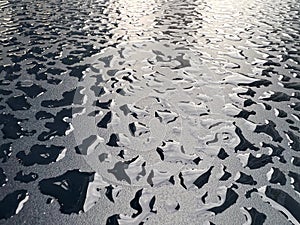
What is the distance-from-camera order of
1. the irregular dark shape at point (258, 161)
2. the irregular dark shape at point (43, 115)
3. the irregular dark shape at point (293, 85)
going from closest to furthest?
the irregular dark shape at point (258, 161) < the irregular dark shape at point (43, 115) < the irregular dark shape at point (293, 85)

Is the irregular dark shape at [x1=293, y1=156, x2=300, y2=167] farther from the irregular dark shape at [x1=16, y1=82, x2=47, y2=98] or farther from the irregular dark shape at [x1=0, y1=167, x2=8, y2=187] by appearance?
the irregular dark shape at [x1=16, y1=82, x2=47, y2=98]

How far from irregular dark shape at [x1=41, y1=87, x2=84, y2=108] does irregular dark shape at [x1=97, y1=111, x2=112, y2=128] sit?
168 mm

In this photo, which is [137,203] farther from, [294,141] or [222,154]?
[294,141]

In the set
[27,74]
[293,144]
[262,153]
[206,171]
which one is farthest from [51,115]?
[293,144]

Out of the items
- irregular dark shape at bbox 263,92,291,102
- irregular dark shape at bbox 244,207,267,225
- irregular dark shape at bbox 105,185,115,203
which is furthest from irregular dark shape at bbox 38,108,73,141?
irregular dark shape at bbox 263,92,291,102

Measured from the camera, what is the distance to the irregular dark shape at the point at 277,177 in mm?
865

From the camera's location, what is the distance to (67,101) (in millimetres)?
1318

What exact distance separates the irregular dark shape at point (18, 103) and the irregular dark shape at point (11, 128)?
0.07 m

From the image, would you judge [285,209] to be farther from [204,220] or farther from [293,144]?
[293,144]

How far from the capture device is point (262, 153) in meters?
1.00

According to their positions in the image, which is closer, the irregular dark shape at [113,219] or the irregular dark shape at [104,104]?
the irregular dark shape at [113,219]

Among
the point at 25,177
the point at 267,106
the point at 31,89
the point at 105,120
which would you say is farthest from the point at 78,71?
the point at 267,106

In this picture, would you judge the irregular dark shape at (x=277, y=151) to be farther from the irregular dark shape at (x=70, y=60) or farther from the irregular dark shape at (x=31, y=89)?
the irregular dark shape at (x=70, y=60)

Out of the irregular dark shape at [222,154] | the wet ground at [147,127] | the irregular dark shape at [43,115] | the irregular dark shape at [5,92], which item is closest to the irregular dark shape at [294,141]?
the wet ground at [147,127]
